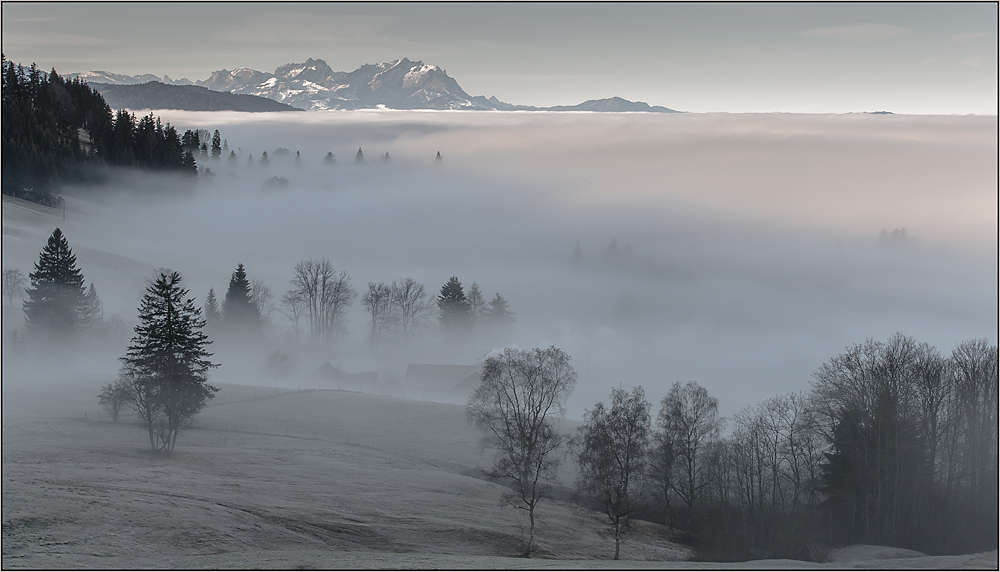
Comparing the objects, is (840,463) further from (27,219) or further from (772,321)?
(772,321)

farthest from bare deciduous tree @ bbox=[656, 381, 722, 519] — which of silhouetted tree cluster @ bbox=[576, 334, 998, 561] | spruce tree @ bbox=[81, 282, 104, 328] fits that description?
spruce tree @ bbox=[81, 282, 104, 328]

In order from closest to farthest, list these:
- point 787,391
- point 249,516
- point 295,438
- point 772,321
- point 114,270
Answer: point 249,516
point 295,438
point 114,270
point 787,391
point 772,321

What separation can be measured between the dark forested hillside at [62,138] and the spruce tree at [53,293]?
37.8 meters

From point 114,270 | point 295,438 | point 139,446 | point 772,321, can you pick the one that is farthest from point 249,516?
point 772,321

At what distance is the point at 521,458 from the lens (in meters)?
36.2

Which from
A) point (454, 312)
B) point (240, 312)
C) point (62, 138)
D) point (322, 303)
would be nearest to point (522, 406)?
point (240, 312)

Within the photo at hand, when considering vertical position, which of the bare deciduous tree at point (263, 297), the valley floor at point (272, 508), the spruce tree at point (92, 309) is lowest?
the valley floor at point (272, 508)

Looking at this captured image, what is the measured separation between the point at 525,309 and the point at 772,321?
57.4 metres

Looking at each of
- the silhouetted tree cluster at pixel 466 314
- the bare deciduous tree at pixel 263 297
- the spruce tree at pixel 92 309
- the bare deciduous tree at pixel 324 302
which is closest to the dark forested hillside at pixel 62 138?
the bare deciduous tree at pixel 263 297

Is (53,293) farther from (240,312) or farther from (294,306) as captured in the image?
(294,306)

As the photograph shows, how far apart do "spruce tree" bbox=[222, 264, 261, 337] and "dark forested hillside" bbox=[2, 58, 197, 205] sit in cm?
3867

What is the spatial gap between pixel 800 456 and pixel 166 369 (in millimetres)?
39394

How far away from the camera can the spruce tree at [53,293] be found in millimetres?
71938

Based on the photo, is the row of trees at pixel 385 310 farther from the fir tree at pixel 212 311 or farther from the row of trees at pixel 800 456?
the row of trees at pixel 800 456
